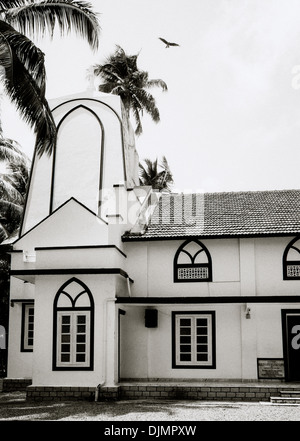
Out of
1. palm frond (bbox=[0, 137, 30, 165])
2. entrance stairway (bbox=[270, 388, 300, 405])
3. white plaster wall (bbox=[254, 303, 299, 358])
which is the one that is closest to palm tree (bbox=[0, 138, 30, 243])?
palm frond (bbox=[0, 137, 30, 165])

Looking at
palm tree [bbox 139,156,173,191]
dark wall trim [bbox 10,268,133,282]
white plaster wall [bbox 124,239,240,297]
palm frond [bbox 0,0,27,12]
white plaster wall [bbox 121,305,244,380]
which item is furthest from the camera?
palm tree [bbox 139,156,173,191]

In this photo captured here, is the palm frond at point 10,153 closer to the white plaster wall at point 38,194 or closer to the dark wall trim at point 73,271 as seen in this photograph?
the white plaster wall at point 38,194

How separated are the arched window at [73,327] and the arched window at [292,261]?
600 centimetres

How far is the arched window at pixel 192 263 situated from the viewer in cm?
1822

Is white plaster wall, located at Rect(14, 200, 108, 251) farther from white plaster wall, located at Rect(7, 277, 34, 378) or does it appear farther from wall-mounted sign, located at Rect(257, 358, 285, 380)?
wall-mounted sign, located at Rect(257, 358, 285, 380)

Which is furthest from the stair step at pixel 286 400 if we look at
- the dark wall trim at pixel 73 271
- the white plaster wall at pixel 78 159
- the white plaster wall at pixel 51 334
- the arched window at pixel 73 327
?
the white plaster wall at pixel 78 159

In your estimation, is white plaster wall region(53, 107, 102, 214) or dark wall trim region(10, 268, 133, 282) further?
white plaster wall region(53, 107, 102, 214)

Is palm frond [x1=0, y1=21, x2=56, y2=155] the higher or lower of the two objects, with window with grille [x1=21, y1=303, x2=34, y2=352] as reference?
higher

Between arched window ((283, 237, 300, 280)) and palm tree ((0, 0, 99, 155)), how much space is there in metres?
7.99

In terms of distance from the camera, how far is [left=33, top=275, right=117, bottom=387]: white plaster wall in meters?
16.1

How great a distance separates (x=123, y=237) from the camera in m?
18.4

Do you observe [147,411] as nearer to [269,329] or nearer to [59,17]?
[269,329]

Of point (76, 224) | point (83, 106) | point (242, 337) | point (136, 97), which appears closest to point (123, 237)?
point (76, 224)
